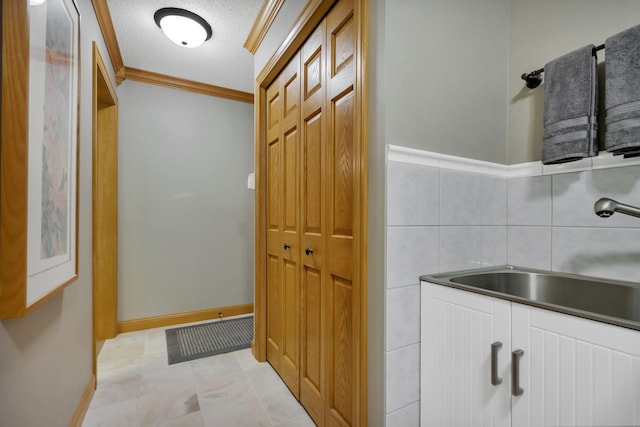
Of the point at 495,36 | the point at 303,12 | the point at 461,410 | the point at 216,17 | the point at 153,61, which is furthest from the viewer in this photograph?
the point at 153,61

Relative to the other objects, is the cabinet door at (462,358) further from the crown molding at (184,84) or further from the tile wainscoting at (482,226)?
the crown molding at (184,84)

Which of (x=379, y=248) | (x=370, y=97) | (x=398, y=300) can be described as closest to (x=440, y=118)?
(x=370, y=97)

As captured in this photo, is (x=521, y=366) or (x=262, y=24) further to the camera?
(x=262, y=24)

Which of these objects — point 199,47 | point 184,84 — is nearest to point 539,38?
point 199,47

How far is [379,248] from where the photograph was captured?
1.10 meters

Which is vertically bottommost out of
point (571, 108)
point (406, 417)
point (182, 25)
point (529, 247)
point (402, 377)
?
point (406, 417)

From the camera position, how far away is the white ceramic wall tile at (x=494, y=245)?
4.63ft

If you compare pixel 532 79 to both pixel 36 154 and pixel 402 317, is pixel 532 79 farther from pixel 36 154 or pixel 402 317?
pixel 36 154

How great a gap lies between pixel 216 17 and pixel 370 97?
1.56 metres

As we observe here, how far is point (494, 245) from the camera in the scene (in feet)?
4.77

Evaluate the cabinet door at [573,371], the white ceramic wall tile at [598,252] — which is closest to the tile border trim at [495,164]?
the white ceramic wall tile at [598,252]

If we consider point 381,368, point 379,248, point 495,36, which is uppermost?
point 495,36

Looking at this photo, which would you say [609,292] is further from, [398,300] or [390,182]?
[390,182]

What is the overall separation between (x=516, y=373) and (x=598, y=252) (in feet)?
2.35
